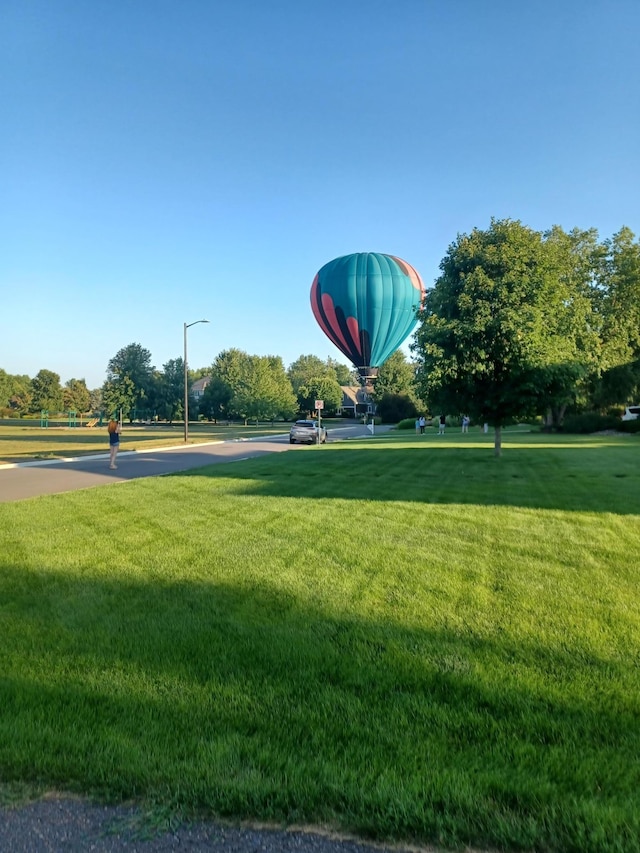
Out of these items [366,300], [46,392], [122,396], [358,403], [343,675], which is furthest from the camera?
[46,392]

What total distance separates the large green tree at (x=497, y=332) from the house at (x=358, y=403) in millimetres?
64819

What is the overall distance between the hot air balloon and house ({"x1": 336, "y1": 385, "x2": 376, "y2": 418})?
63.0ft

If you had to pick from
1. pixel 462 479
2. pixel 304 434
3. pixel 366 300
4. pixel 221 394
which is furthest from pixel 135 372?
pixel 462 479

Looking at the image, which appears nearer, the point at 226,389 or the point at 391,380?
the point at 391,380

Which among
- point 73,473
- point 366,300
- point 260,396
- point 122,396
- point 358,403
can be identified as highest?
point 366,300

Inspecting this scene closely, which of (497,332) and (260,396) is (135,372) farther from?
(497,332)

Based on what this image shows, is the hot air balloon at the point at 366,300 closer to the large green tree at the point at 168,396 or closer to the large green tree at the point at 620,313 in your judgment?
the large green tree at the point at 620,313

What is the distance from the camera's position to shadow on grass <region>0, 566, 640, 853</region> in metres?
2.52

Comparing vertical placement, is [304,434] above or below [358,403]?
below

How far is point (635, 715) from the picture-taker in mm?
3211

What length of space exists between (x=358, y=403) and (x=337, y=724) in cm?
9436

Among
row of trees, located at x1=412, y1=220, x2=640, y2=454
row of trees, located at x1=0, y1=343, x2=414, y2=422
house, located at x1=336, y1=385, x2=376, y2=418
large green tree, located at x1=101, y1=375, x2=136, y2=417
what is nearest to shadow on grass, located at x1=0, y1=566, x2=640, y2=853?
row of trees, located at x1=412, y1=220, x2=640, y2=454

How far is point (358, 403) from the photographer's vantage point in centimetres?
9712

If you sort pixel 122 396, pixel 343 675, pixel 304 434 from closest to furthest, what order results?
pixel 343 675 < pixel 304 434 < pixel 122 396
